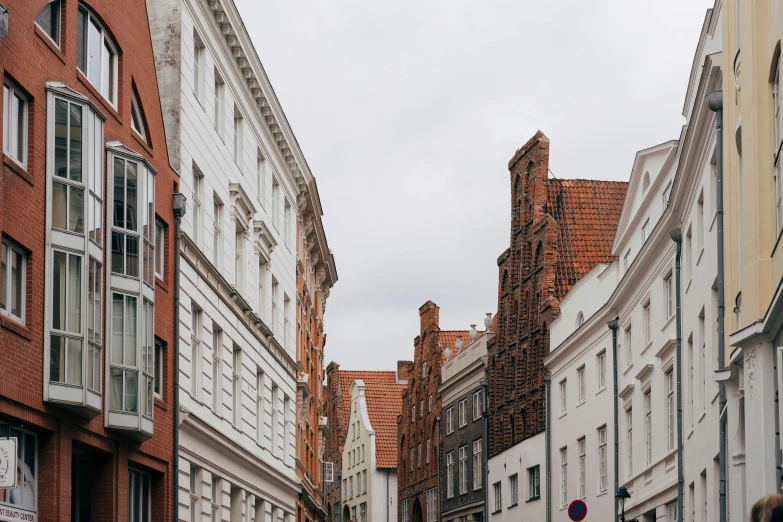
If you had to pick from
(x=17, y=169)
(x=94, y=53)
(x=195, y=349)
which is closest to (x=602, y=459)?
(x=195, y=349)

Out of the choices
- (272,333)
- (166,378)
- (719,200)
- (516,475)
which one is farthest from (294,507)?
(719,200)

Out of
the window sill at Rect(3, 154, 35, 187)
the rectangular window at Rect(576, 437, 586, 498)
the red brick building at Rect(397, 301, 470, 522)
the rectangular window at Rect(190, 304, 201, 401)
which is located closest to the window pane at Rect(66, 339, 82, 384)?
the window sill at Rect(3, 154, 35, 187)

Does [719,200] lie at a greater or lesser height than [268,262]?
lesser

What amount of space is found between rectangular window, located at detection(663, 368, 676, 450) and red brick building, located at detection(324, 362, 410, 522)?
55630 mm

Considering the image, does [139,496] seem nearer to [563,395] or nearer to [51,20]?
[51,20]

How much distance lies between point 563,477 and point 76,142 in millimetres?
28761

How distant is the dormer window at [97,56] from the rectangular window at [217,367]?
8.68 m

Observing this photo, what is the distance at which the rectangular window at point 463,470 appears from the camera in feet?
195

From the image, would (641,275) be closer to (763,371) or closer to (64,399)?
(763,371)

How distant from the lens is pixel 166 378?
2666 cm

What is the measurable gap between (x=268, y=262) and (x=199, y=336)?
30.9ft

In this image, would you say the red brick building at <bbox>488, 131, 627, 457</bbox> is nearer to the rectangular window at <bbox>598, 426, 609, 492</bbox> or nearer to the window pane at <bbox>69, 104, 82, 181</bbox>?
the rectangular window at <bbox>598, 426, 609, 492</bbox>

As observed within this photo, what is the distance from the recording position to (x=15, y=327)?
59.9ft

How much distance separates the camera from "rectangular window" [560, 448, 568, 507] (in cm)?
4494
